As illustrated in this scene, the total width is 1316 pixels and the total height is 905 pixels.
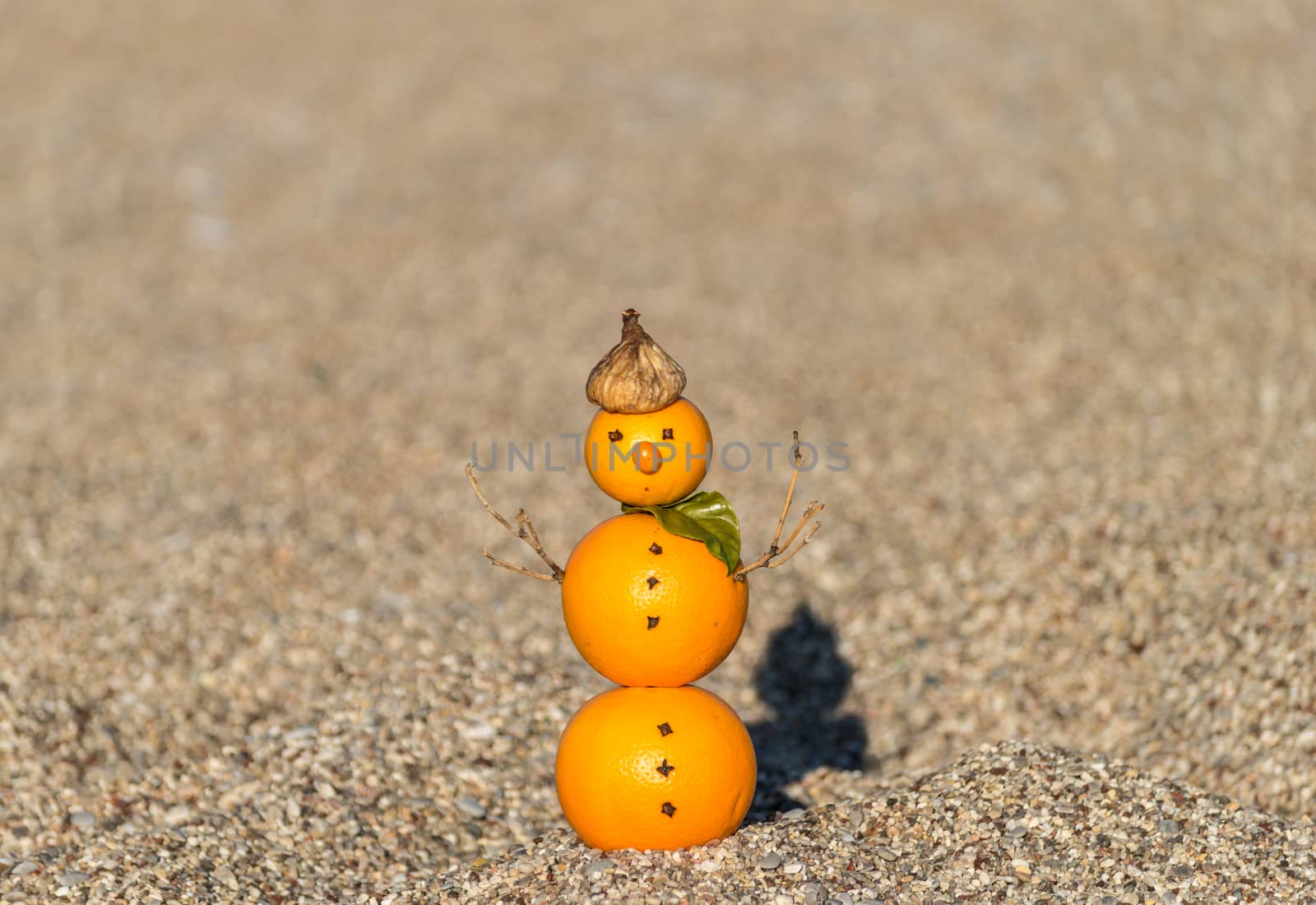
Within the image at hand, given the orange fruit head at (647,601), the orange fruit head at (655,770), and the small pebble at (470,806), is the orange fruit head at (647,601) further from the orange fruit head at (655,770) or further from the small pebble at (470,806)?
the small pebble at (470,806)

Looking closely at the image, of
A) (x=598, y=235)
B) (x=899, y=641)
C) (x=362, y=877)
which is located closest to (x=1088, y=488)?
(x=899, y=641)

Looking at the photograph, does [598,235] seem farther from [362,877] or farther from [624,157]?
[362,877]

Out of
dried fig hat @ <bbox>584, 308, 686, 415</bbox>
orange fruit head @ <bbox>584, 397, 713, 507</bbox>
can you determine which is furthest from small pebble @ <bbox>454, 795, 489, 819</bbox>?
dried fig hat @ <bbox>584, 308, 686, 415</bbox>

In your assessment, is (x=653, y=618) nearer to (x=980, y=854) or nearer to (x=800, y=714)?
(x=980, y=854)

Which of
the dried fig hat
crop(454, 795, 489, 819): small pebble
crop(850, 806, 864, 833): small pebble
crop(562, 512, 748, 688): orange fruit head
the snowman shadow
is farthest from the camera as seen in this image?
the snowman shadow

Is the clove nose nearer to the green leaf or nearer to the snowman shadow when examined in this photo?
the green leaf

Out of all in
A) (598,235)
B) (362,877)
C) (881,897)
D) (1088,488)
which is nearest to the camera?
(881,897)
